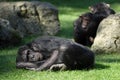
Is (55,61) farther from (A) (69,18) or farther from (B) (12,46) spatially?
(A) (69,18)

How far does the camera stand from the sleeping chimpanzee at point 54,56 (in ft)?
27.1

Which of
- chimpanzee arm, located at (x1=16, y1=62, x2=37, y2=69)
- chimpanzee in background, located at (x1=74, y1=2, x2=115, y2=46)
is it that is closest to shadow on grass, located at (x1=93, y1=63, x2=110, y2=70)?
chimpanzee arm, located at (x1=16, y1=62, x2=37, y2=69)

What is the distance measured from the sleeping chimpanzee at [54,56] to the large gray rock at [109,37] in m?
2.14

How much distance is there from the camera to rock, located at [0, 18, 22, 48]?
12.1m

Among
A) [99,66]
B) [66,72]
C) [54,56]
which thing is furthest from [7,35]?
[66,72]

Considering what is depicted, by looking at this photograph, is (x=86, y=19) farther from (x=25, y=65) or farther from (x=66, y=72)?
(x=66, y=72)

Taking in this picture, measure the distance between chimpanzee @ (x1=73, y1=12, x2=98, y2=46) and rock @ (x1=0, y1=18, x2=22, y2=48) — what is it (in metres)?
1.65

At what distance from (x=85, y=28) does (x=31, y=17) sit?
9.17ft

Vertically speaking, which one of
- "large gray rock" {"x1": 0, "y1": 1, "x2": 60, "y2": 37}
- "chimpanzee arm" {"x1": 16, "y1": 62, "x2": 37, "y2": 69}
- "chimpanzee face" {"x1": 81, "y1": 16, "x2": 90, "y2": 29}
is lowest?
"large gray rock" {"x1": 0, "y1": 1, "x2": 60, "y2": 37}

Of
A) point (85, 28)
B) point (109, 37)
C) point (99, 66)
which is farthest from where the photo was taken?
point (85, 28)

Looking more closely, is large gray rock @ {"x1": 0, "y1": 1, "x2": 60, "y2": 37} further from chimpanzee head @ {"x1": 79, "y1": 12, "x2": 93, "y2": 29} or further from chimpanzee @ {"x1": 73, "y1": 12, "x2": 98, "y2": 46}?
chimpanzee head @ {"x1": 79, "y1": 12, "x2": 93, "y2": 29}

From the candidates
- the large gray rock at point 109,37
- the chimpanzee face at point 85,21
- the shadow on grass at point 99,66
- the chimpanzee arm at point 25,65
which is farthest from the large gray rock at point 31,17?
the chimpanzee arm at point 25,65

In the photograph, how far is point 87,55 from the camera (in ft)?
27.7

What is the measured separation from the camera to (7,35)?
12.3 meters
